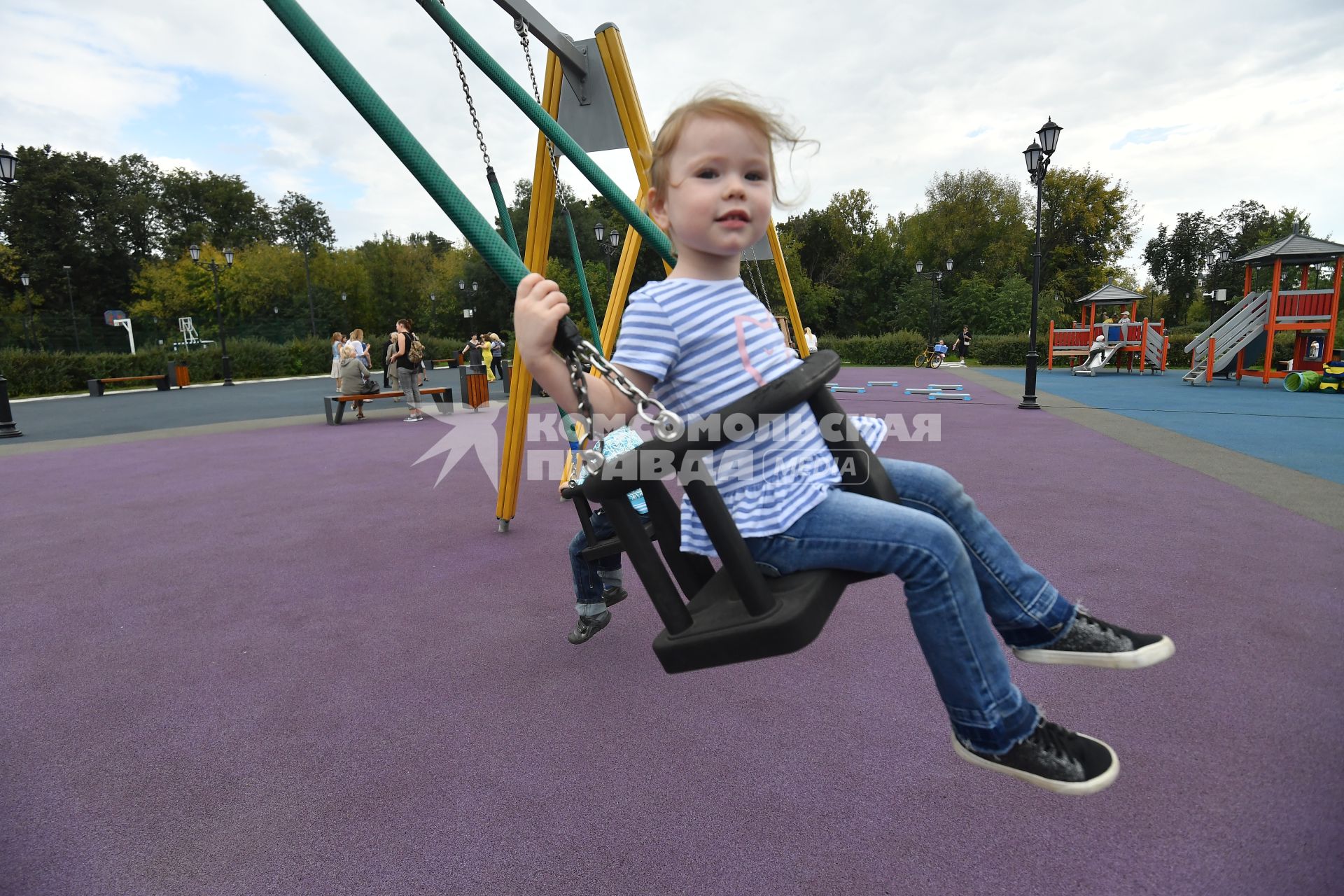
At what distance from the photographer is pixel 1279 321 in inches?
642

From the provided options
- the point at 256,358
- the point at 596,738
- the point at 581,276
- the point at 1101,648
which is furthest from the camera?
the point at 256,358

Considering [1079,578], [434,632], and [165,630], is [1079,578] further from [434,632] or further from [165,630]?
[165,630]

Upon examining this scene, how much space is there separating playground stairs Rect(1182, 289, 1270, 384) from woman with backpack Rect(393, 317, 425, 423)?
1744 centimetres

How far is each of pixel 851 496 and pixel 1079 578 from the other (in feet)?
9.91

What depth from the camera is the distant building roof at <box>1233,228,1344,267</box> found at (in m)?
15.9

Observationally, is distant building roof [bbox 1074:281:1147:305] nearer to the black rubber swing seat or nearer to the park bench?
the park bench

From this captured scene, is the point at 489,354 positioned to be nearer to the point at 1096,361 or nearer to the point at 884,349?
the point at 884,349

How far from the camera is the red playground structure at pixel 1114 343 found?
2236 centimetres

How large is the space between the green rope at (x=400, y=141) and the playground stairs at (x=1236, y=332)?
20.4m

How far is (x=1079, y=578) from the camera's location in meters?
3.93

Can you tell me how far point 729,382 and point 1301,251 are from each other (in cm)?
2039

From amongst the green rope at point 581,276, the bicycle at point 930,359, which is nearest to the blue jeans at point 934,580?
the green rope at point 581,276

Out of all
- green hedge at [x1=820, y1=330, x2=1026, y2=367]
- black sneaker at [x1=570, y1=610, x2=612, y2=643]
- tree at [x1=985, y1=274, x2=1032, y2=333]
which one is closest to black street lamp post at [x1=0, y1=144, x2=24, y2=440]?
black sneaker at [x1=570, y1=610, x2=612, y2=643]

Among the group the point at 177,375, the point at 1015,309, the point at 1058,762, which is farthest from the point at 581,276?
the point at 1015,309
